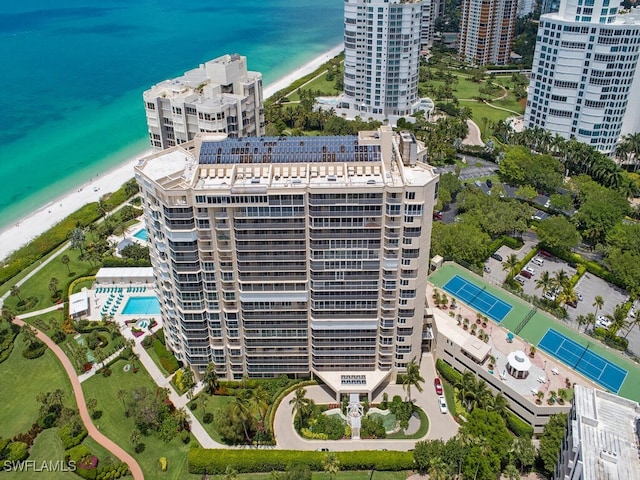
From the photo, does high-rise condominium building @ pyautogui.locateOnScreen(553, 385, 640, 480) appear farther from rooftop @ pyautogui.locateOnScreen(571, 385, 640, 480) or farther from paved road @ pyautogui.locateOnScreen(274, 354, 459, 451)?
paved road @ pyautogui.locateOnScreen(274, 354, 459, 451)

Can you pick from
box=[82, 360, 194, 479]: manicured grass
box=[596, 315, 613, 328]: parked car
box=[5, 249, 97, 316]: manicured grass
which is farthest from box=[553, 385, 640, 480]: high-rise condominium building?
box=[5, 249, 97, 316]: manicured grass

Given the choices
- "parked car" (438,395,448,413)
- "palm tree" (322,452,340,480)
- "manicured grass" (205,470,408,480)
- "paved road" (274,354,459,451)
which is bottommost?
"manicured grass" (205,470,408,480)

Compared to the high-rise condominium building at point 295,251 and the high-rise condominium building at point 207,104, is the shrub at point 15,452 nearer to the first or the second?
the high-rise condominium building at point 295,251

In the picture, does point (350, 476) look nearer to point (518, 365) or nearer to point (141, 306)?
point (518, 365)

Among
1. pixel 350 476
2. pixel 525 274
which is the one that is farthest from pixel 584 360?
pixel 350 476

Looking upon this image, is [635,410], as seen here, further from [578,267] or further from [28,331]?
→ [28,331]

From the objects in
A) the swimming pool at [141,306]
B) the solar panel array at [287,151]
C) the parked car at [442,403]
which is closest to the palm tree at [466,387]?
the parked car at [442,403]
